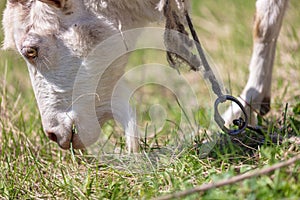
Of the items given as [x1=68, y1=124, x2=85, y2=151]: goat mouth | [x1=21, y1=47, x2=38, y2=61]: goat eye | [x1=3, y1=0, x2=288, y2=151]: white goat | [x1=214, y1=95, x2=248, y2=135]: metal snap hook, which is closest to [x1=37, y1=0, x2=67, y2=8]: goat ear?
[x1=3, y1=0, x2=288, y2=151]: white goat

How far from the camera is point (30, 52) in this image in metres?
3.45

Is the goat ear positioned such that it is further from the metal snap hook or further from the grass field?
the metal snap hook

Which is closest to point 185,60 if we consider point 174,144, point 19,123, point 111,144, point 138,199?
point 174,144

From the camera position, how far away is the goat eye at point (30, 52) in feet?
11.3

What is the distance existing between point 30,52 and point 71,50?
232mm

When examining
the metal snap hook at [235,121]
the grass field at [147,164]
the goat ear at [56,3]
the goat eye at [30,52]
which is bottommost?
the grass field at [147,164]

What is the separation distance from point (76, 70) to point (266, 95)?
5.29 feet

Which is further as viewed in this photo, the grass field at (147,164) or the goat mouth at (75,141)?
the goat mouth at (75,141)

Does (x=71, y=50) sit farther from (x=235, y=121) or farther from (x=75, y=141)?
(x=235, y=121)

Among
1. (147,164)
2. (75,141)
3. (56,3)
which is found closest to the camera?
(56,3)

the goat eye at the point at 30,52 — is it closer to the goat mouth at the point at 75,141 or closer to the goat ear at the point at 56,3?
the goat ear at the point at 56,3

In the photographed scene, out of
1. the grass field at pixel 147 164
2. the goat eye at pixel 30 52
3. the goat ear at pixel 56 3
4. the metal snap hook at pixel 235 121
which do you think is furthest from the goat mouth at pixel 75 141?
the metal snap hook at pixel 235 121

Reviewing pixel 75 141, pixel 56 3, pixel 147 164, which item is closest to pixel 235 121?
pixel 147 164

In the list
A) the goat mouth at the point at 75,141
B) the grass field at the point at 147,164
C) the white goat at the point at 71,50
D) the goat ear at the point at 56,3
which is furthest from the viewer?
the goat mouth at the point at 75,141
